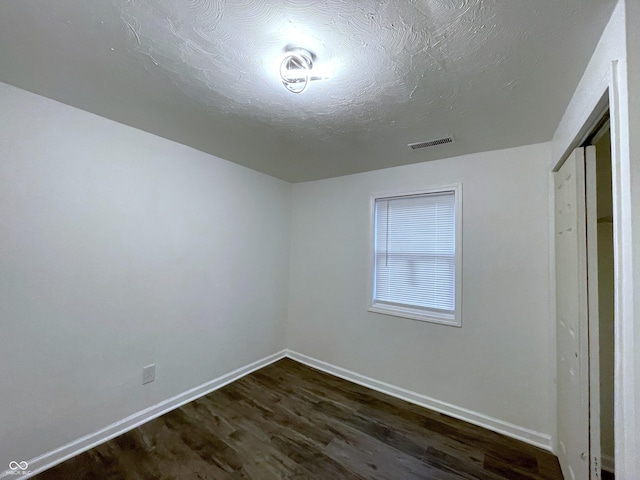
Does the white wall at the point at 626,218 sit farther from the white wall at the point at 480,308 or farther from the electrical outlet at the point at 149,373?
the electrical outlet at the point at 149,373

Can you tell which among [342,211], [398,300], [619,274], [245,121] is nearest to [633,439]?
[619,274]

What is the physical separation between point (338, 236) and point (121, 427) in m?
2.65

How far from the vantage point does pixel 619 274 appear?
93 cm

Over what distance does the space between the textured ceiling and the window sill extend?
163 centimetres

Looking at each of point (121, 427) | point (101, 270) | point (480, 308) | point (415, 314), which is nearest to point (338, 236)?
point (415, 314)

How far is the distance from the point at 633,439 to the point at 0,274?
3.08 meters

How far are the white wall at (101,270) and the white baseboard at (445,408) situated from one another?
1.16 metres

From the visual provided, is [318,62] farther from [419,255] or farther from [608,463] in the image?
→ [608,463]

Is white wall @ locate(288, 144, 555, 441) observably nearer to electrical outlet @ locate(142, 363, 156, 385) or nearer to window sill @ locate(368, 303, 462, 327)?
window sill @ locate(368, 303, 462, 327)

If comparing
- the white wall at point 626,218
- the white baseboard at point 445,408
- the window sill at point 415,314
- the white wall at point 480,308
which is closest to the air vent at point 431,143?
the white wall at point 480,308

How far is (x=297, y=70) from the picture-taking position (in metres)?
1.29

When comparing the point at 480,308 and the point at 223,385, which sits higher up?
the point at 480,308

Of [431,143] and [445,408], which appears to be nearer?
[431,143]

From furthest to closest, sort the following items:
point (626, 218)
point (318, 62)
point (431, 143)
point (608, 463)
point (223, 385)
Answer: point (223, 385), point (431, 143), point (608, 463), point (318, 62), point (626, 218)
